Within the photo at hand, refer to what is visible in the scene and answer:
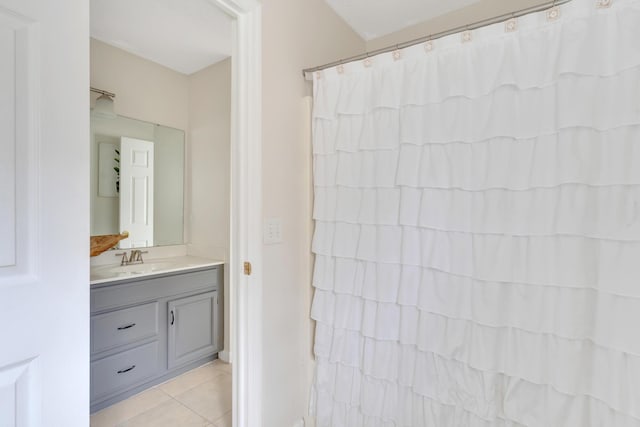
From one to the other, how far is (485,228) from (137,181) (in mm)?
2560

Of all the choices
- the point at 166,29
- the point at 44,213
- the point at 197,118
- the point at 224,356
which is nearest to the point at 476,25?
the point at 44,213

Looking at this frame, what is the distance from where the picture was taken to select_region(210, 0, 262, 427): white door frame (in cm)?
131

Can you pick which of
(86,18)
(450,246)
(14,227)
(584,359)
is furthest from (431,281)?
(86,18)

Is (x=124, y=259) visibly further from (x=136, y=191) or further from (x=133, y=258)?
(x=136, y=191)

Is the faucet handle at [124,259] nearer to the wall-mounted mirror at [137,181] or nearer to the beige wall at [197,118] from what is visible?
the wall-mounted mirror at [137,181]

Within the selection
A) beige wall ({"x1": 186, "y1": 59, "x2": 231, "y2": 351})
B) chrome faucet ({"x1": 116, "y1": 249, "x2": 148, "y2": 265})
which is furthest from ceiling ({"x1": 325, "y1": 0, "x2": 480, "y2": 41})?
chrome faucet ({"x1": 116, "y1": 249, "x2": 148, "y2": 265})

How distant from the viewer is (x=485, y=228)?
1.15 m

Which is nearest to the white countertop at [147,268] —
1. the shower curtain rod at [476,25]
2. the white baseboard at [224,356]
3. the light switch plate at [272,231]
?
the white baseboard at [224,356]

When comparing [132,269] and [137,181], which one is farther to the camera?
[137,181]

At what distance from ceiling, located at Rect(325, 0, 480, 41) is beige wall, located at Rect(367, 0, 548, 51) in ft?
0.10

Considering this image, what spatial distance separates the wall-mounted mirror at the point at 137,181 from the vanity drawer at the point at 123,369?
85 centimetres

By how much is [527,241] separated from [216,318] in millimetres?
2320

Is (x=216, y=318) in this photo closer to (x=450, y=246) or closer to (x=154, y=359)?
(x=154, y=359)

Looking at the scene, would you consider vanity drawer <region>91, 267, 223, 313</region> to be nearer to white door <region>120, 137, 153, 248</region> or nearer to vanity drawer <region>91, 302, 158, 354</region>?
vanity drawer <region>91, 302, 158, 354</region>
